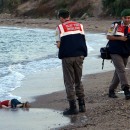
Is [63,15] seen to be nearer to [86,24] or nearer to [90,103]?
[90,103]

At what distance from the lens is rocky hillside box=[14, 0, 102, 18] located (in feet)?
230

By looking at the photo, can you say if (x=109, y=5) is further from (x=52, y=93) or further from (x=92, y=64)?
(x=52, y=93)

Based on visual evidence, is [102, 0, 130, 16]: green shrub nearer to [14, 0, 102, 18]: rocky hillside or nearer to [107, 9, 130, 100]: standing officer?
[14, 0, 102, 18]: rocky hillside

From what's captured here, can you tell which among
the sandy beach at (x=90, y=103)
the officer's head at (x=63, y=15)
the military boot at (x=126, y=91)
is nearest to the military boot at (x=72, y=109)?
the sandy beach at (x=90, y=103)

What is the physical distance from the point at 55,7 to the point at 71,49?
7055 centimetres

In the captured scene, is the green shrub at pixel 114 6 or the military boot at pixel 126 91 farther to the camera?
the green shrub at pixel 114 6

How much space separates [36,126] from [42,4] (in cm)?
7517

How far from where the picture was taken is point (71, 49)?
895 cm

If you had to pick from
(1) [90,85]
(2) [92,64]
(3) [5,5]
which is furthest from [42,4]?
(1) [90,85]

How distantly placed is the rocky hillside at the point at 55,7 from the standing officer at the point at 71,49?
185ft

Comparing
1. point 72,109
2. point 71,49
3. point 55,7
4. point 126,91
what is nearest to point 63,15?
point 71,49

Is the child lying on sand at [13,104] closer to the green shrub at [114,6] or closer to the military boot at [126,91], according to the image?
the military boot at [126,91]

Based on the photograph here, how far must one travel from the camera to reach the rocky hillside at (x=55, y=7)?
7019 cm

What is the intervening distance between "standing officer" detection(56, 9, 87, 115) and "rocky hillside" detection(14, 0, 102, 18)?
185 ft
